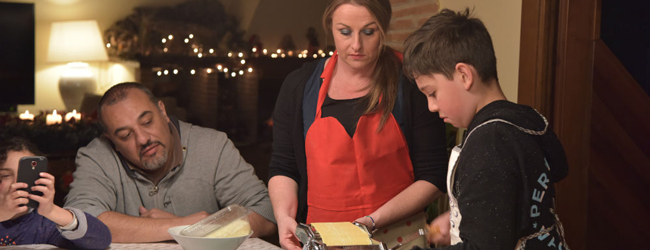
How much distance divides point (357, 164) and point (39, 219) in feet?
3.20

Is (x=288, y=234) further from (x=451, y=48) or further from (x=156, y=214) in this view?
(x=451, y=48)

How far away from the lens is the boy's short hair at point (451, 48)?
145 cm

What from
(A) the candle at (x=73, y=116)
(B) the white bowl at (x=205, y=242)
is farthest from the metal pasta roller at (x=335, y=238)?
(A) the candle at (x=73, y=116)

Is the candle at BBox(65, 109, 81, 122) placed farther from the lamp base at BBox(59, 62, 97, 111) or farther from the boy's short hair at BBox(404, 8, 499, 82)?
Answer: the boy's short hair at BBox(404, 8, 499, 82)

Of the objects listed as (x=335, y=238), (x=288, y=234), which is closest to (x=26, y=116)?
(x=288, y=234)

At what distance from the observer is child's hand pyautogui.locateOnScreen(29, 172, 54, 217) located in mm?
1718

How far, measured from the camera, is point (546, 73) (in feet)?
8.81

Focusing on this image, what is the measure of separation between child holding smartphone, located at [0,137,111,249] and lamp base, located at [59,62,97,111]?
1784mm

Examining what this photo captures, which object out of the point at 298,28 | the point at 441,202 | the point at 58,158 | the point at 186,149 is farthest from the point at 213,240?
the point at 298,28

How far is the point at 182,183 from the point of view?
2508 mm

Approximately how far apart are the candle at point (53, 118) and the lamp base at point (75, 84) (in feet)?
0.23

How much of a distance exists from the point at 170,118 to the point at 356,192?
92 cm

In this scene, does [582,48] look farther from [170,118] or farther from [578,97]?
[170,118]

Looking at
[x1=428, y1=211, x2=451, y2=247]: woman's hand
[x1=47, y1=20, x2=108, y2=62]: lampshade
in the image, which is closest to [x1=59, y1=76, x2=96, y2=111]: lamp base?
[x1=47, y1=20, x2=108, y2=62]: lampshade
